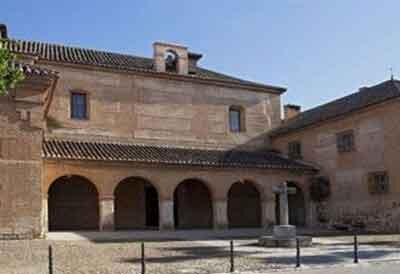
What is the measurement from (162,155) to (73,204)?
4832 mm

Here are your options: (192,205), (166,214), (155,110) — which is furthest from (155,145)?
(166,214)

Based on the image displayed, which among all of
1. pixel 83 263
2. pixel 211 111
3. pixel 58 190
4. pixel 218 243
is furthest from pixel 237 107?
pixel 83 263

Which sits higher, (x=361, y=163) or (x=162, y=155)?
(x=162, y=155)

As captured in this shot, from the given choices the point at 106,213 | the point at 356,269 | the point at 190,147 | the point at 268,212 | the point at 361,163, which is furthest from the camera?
the point at 190,147

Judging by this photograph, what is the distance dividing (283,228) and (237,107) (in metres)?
14.2

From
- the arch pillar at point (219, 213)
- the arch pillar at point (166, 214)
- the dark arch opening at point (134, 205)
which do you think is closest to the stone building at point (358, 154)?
the arch pillar at point (219, 213)

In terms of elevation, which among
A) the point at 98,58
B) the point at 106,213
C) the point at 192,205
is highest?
the point at 98,58

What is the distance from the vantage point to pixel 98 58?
28.7m

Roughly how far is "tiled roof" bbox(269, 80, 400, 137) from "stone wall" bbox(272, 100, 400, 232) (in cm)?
33

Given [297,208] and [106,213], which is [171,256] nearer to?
[106,213]

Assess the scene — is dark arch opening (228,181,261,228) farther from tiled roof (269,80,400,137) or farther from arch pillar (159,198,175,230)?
arch pillar (159,198,175,230)

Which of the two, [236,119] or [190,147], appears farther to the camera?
[236,119]

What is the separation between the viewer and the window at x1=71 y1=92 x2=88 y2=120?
2662cm

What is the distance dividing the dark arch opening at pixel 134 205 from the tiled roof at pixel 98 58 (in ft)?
19.8
